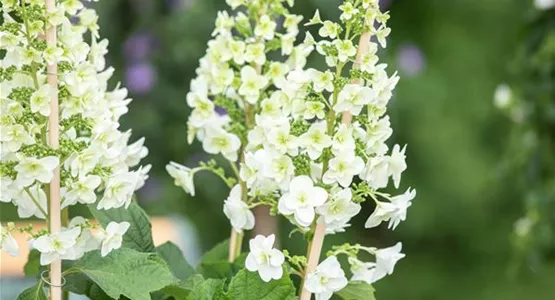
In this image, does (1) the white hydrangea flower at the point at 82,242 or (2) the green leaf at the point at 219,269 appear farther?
(2) the green leaf at the point at 219,269

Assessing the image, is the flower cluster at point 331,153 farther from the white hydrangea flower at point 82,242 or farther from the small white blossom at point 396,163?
the white hydrangea flower at point 82,242

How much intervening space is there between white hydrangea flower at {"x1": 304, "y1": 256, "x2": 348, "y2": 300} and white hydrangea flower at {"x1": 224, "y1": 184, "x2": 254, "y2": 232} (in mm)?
112

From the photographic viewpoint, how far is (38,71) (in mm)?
790

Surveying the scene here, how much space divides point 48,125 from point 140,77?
264 centimetres

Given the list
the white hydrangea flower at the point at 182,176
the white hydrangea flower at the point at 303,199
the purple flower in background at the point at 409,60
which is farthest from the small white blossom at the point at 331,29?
the purple flower in background at the point at 409,60

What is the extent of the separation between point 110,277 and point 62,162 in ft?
0.29

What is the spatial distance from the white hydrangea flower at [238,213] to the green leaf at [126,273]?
8cm

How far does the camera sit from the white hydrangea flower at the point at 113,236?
80 cm

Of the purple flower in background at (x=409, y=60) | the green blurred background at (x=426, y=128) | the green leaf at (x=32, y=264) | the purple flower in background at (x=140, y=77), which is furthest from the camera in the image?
the purple flower in background at (x=409, y=60)

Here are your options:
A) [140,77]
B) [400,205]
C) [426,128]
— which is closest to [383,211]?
[400,205]

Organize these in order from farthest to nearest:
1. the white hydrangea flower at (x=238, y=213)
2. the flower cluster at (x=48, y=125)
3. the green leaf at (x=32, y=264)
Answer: the green leaf at (x=32, y=264) < the white hydrangea flower at (x=238, y=213) < the flower cluster at (x=48, y=125)

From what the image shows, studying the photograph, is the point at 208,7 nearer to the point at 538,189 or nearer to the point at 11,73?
the point at 538,189

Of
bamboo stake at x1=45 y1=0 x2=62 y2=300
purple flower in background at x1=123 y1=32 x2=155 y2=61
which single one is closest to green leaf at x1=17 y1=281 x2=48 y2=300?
bamboo stake at x1=45 y1=0 x2=62 y2=300

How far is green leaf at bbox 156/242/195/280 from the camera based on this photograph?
0.97 metres
